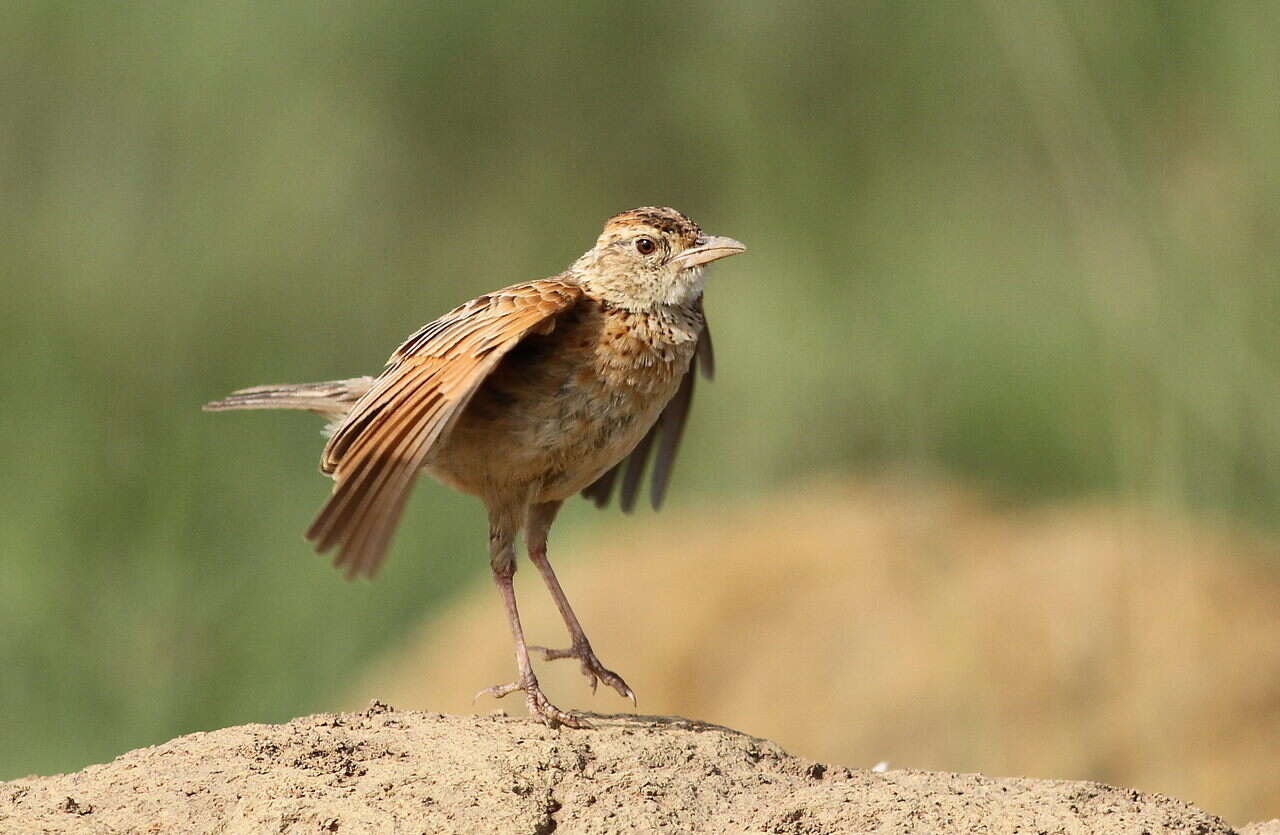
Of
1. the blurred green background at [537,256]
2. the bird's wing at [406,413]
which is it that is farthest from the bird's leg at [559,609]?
the blurred green background at [537,256]

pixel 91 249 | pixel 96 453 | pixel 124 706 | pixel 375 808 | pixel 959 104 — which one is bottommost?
pixel 375 808

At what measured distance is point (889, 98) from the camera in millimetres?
11297

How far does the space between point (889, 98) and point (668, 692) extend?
173 inches

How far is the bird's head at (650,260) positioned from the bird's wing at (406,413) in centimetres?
29

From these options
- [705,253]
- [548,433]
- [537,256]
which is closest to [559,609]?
[548,433]

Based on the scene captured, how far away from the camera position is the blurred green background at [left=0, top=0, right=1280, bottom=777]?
750 centimetres

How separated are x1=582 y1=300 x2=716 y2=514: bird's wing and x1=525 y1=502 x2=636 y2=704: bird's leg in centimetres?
77

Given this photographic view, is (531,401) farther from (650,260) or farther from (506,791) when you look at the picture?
(506,791)

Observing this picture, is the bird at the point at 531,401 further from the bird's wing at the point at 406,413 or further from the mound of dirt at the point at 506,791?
the mound of dirt at the point at 506,791

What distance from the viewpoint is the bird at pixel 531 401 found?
498 centimetres

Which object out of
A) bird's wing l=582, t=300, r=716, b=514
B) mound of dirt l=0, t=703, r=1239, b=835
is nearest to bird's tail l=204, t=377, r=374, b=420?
bird's wing l=582, t=300, r=716, b=514

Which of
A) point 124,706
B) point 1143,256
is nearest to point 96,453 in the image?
point 124,706

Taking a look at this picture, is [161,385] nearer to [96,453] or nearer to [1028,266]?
[96,453]

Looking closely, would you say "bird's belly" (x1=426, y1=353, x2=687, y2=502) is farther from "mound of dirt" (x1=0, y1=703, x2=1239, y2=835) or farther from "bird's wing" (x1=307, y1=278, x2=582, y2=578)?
"mound of dirt" (x1=0, y1=703, x2=1239, y2=835)
